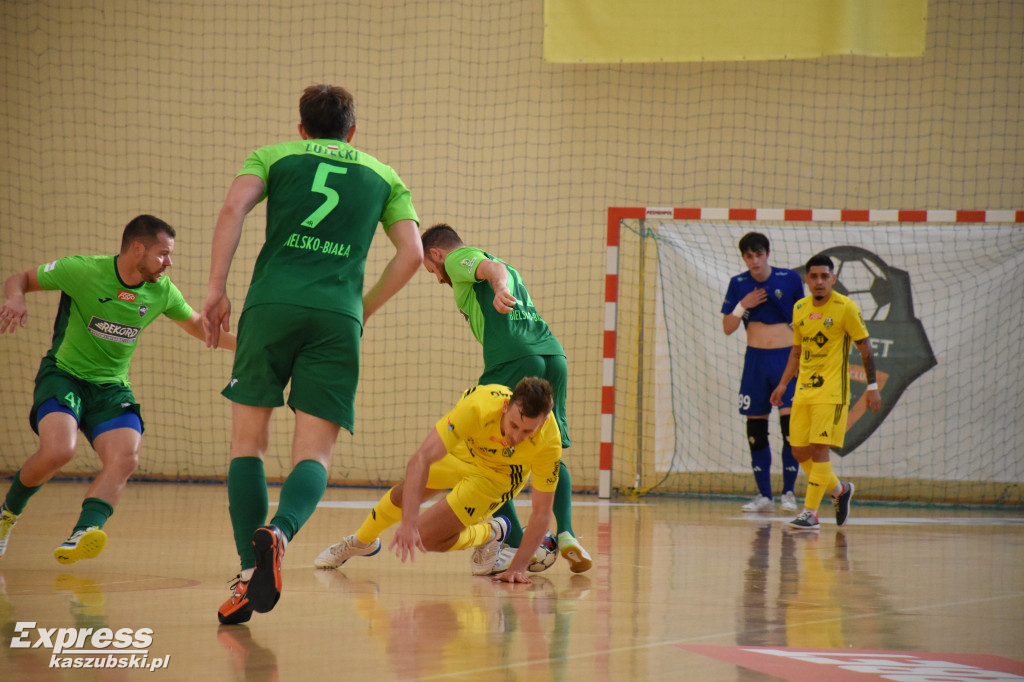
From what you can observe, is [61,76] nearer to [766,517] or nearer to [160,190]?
[160,190]

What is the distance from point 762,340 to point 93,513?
207 inches

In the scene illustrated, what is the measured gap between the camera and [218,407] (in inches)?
382

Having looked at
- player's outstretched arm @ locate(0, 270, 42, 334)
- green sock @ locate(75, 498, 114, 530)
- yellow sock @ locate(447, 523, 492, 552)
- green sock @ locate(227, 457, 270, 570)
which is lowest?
yellow sock @ locate(447, 523, 492, 552)

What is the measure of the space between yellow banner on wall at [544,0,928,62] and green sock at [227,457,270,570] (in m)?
6.60

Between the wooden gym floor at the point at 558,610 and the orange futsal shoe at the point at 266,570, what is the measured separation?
0.39ft

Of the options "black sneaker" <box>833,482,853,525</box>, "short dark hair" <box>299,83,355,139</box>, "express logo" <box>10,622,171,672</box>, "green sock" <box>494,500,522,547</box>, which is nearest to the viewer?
"express logo" <box>10,622,171,672</box>

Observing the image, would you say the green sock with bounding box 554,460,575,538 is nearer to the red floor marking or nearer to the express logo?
the red floor marking

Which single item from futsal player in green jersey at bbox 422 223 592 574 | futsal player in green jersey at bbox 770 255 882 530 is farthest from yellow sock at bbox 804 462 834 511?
futsal player in green jersey at bbox 422 223 592 574

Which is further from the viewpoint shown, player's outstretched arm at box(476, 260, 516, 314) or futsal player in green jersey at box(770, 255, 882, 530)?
futsal player in green jersey at box(770, 255, 882, 530)

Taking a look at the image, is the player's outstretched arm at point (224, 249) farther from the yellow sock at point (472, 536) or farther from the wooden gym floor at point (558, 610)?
the yellow sock at point (472, 536)

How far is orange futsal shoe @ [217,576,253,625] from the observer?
3.04m

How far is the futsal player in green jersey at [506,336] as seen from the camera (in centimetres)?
449

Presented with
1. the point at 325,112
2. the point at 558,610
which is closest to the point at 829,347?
the point at 558,610

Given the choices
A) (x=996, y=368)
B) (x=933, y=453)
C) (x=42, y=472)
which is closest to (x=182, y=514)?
(x=42, y=472)
